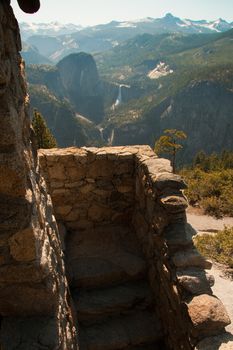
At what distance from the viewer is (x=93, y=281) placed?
4.93 metres

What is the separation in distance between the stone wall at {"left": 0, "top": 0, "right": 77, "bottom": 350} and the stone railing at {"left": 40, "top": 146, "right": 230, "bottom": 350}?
1.43 metres

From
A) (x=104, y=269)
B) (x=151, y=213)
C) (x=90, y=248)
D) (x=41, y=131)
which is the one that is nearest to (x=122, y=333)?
(x=104, y=269)

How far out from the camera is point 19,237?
2529mm

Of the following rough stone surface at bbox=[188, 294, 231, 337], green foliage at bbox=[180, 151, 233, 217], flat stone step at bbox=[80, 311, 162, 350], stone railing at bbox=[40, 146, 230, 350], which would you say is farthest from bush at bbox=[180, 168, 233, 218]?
rough stone surface at bbox=[188, 294, 231, 337]

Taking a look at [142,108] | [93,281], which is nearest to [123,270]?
[93,281]

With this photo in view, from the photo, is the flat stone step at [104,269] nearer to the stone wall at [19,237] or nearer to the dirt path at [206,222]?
the stone wall at [19,237]

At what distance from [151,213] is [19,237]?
2.57 meters

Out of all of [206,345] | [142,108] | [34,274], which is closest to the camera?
[34,274]

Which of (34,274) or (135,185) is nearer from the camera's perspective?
(34,274)

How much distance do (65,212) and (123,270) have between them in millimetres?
1559

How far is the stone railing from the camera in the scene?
11.8 feet

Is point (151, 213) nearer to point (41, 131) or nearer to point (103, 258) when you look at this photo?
point (103, 258)

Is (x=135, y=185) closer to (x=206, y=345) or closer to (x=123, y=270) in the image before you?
(x=123, y=270)

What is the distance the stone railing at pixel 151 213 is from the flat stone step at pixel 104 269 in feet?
0.77
